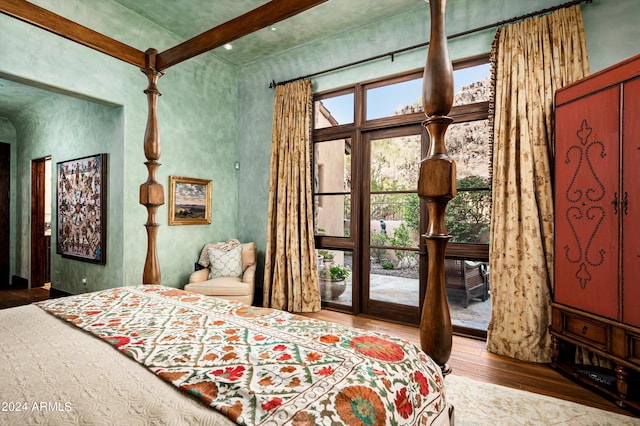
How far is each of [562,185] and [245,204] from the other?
3739mm

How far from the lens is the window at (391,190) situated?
314 centimetres

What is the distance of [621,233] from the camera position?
6.64 feet

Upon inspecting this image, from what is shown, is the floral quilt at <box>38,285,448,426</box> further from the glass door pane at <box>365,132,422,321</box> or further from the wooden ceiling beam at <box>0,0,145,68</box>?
the glass door pane at <box>365,132,422,321</box>

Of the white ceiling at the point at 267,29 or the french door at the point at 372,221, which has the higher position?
the white ceiling at the point at 267,29

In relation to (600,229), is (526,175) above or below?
above

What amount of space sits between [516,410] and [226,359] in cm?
191

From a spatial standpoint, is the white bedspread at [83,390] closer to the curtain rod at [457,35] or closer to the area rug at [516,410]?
the area rug at [516,410]

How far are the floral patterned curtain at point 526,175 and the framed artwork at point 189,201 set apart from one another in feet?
11.4

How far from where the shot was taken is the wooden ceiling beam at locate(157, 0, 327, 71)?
1.59m

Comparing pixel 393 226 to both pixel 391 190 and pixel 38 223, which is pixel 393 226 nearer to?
pixel 391 190

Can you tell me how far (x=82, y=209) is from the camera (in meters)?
4.18

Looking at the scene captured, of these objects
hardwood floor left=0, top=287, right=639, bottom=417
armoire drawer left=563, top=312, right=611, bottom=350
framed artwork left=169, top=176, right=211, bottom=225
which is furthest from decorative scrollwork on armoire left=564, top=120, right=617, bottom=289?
framed artwork left=169, top=176, right=211, bottom=225

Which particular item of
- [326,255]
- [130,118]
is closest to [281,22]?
[130,118]

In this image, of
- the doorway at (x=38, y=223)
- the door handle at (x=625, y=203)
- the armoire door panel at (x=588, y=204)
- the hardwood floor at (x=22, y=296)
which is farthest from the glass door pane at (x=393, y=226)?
the doorway at (x=38, y=223)
